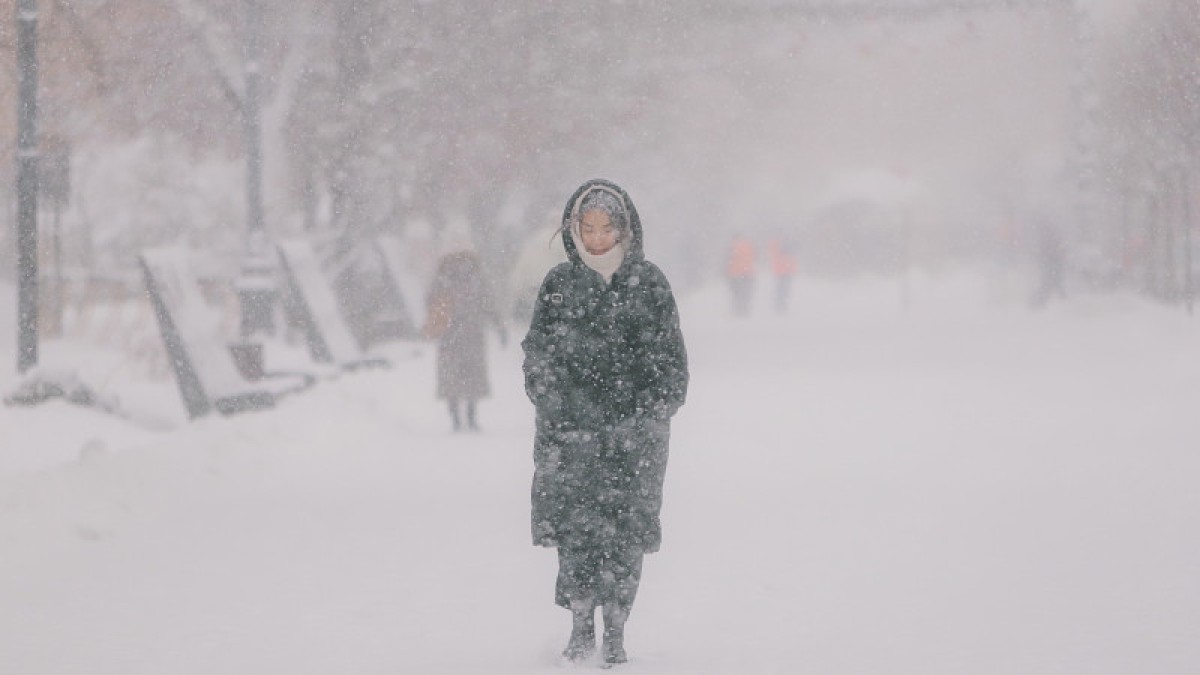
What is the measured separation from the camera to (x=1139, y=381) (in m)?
17.5

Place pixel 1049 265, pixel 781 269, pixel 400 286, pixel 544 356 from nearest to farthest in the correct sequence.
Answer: pixel 544 356 < pixel 400 286 < pixel 1049 265 < pixel 781 269

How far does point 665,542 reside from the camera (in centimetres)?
896

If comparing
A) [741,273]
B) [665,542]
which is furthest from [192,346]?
[741,273]

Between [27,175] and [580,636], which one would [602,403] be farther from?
[27,175]

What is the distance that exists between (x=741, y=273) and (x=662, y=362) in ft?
91.4

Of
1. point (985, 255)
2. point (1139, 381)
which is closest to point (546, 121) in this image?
point (1139, 381)

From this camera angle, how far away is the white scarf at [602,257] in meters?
6.02

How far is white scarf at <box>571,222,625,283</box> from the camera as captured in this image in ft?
19.8

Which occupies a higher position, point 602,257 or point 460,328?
point 602,257

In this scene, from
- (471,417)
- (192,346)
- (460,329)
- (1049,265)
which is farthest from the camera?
(1049,265)

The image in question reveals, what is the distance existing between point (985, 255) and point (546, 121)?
1582 inches

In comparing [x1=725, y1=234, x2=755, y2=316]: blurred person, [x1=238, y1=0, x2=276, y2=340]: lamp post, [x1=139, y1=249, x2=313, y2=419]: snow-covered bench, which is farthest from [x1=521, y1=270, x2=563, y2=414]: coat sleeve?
[x1=725, y1=234, x2=755, y2=316]: blurred person

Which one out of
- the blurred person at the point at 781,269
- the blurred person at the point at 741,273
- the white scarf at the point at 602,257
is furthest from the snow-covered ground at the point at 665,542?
the blurred person at the point at 781,269

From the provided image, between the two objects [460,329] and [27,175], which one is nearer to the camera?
[27,175]
